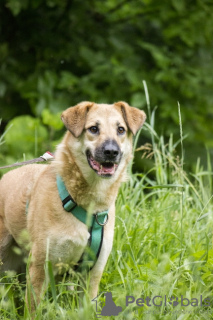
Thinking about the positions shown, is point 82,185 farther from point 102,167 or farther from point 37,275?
point 37,275

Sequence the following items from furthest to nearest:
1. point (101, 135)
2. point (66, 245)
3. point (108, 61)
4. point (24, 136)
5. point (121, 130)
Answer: point (108, 61) < point (24, 136) < point (121, 130) < point (101, 135) < point (66, 245)

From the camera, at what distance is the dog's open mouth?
12.2 ft

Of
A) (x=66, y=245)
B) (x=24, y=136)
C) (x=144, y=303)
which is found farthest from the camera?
(x=24, y=136)

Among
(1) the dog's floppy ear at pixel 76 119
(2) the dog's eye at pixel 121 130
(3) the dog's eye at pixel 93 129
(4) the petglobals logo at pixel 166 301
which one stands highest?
(1) the dog's floppy ear at pixel 76 119

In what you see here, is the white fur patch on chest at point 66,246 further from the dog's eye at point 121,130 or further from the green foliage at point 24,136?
the green foliage at point 24,136

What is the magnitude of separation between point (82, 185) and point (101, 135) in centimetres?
38

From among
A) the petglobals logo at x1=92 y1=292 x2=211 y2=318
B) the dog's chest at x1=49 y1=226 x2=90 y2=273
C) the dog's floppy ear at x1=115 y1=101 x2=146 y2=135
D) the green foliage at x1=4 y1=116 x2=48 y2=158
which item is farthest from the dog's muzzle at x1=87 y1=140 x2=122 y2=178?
the green foliage at x1=4 y1=116 x2=48 y2=158

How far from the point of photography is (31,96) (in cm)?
682

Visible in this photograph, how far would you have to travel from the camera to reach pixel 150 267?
3.74m

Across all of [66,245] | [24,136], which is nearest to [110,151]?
[66,245]

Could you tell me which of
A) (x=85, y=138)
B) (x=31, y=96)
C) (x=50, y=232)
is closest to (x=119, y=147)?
(x=85, y=138)

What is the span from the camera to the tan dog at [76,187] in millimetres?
3602

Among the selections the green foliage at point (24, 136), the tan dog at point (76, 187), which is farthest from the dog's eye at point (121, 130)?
the green foliage at point (24, 136)

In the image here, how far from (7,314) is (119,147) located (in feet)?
4.46
